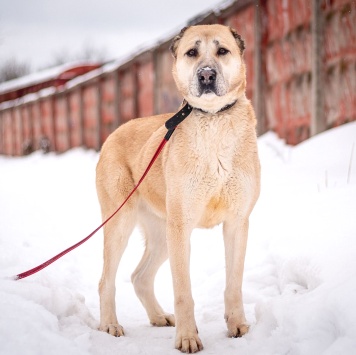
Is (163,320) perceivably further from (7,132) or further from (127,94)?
(7,132)

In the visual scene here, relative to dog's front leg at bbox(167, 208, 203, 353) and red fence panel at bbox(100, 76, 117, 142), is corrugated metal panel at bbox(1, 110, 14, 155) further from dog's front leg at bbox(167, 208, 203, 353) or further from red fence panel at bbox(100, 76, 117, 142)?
dog's front leg at bbox(167, 208, 203, 353)

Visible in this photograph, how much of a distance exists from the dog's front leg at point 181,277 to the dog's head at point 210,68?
74cm

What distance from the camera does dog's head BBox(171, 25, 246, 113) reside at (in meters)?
3.18

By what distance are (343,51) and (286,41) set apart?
143 cm

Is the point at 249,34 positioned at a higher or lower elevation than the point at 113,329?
higher

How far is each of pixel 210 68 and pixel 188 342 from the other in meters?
1.64

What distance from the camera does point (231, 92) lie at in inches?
129

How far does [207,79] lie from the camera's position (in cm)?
316

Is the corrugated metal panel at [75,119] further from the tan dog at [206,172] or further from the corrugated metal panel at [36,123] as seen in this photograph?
the tan dog at [206,172]

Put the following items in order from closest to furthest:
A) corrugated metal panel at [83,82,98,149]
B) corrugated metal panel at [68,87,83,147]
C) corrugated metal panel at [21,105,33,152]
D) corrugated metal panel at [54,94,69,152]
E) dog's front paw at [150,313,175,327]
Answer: dog's front paw at [150,313,175,327], corrugated metal panel at [83,82,98,149], corrugated metal panel at [68,87,83,147], corrugated metal panel at [54,94,69,152], corrugated metal panel at [21,105,33,152]

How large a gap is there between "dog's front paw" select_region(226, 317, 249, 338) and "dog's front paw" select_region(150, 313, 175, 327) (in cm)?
71

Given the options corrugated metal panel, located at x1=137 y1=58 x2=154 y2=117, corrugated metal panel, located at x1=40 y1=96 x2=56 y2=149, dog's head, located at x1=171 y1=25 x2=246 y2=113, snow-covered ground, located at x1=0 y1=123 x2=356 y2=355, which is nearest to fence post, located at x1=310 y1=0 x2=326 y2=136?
snow-covered ground, located at x1=0 y1=123 x2=356 y2=355

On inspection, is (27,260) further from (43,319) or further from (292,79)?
(292,79)

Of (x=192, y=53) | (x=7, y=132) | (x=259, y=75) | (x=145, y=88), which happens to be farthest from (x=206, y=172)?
(x=7, y=132)
